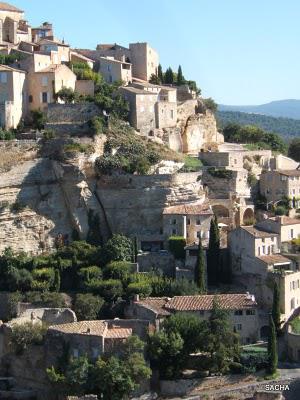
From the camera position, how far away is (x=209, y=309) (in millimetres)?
42938

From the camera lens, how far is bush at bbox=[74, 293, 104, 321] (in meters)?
44.9

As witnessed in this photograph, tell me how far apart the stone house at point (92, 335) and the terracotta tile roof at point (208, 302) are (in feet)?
6.98

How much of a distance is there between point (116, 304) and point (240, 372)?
783 cm

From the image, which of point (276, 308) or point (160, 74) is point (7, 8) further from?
point (276, 308)

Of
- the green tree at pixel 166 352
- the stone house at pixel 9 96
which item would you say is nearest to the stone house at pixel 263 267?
the green tree at pixel 166 352

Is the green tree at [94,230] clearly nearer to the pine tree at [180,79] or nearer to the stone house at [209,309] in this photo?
the stone house at [209,309]

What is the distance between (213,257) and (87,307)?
7.60m

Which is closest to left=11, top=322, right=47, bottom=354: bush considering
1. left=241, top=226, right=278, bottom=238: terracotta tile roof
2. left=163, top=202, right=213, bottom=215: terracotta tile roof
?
left=163, top=202, right=213, bottom=215: terracotta tile roof

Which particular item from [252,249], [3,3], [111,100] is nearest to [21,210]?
[111,100]

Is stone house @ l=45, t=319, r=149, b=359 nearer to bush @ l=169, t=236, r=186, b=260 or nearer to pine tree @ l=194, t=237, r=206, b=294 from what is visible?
pine tree @ l=194, t=237, r=206, b=294

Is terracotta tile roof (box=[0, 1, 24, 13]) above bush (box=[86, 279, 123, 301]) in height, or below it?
above

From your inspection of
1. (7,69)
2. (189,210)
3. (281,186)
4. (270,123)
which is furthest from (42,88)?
(270,123)

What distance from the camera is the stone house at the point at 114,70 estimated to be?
197 feet

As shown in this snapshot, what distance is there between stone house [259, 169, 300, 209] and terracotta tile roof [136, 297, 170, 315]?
44.8 ft
